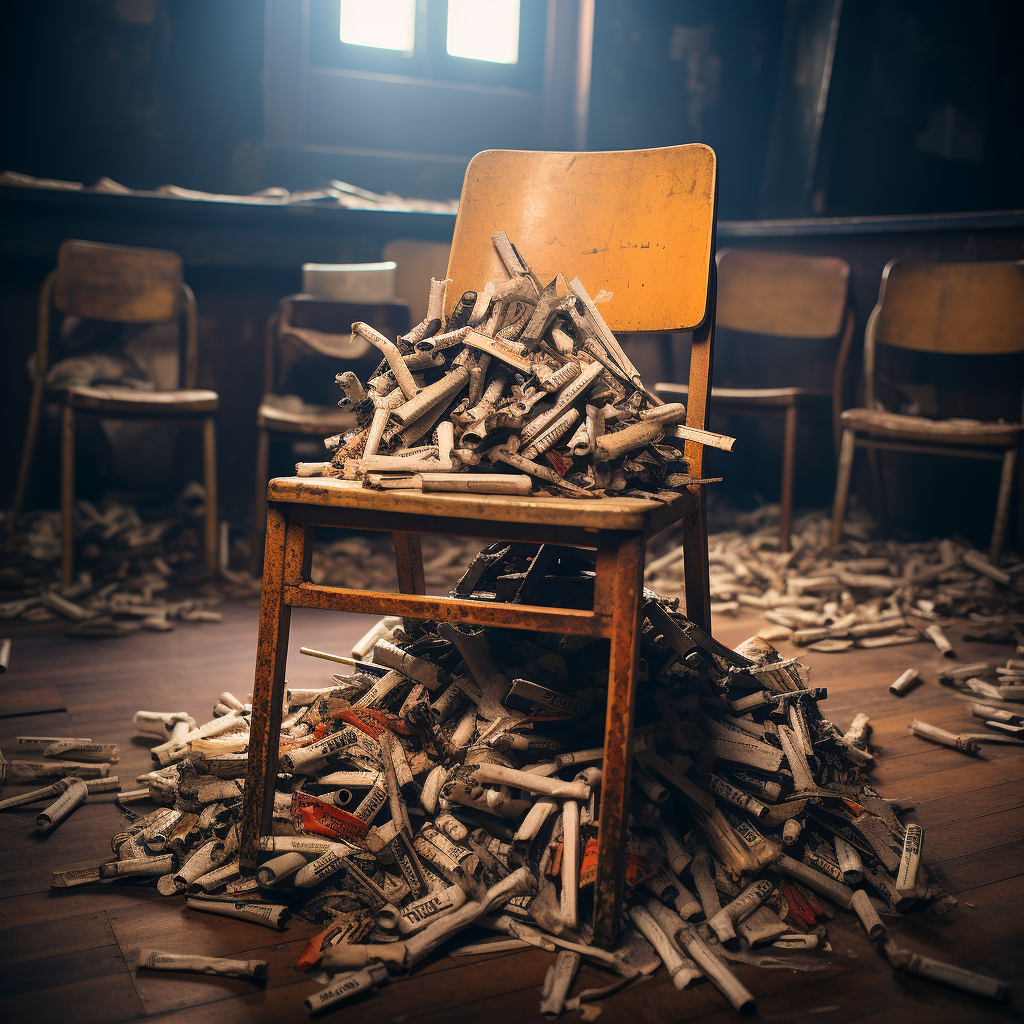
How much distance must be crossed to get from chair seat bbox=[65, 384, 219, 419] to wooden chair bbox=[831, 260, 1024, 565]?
2477 mm

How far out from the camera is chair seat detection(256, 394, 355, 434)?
329cm

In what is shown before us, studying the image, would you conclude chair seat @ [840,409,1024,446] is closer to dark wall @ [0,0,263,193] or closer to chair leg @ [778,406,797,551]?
chair leg @ [778,406,797,551]

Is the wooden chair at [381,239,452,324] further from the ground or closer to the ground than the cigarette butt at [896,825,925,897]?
further from the ground

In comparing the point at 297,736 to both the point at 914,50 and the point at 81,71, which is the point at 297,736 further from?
the point at 914,50

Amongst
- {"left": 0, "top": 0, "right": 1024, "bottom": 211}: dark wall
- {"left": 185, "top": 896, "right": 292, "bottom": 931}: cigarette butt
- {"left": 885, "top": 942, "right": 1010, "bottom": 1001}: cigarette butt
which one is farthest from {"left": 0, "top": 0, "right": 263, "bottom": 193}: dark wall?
{"left": 885, "top": 942, "right": 1010, "bottom": 1001}: cigarette butt

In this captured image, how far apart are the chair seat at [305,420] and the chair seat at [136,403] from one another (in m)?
0.22

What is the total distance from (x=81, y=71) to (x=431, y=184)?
1892 mm

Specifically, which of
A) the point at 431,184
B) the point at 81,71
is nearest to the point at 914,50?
the point at 431,184

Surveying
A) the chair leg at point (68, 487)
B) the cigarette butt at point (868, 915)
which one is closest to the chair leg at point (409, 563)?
the cigarette butt at point (868, 915)

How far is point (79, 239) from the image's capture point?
412cm

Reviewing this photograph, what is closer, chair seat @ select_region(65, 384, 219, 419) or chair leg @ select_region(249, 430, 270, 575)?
chair seat @ select_region(65, 384, 219, 419)

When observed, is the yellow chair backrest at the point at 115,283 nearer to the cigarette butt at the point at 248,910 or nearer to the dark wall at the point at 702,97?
the dark wall at the point at 702,97

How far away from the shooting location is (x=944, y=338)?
3.86m

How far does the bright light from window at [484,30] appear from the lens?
5500 mm
